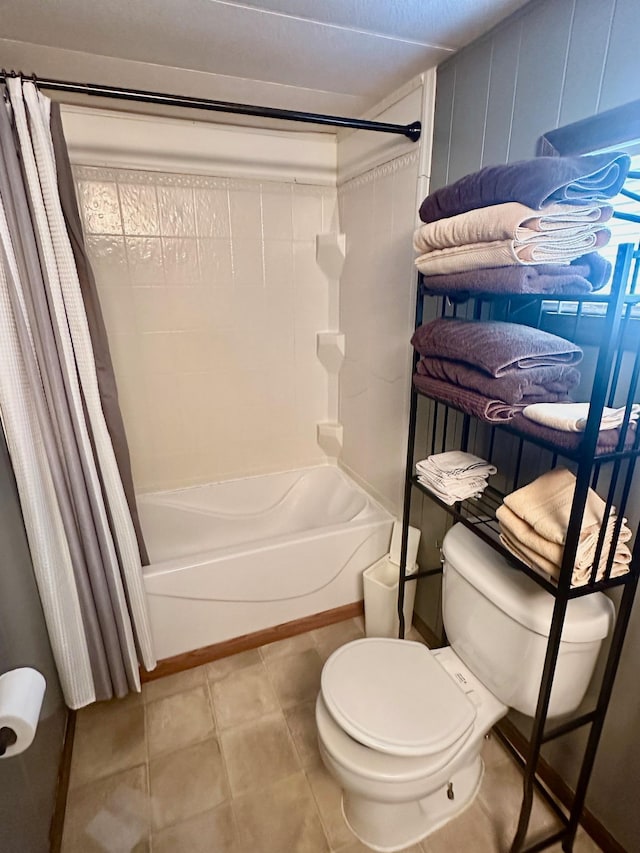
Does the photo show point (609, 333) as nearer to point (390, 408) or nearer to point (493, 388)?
point (493, 388)

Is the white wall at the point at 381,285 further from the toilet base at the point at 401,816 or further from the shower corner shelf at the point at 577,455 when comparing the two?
the toilet base at the point at 401,816

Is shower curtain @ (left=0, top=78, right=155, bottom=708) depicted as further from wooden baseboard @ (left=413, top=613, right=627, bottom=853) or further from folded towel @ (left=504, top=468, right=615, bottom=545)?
wooden baseboard @ (left=413, top=613, right=627, bottom=853)

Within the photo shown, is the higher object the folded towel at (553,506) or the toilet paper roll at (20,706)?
the folded towel at (553,506)

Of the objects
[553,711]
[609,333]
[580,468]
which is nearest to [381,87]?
[609,333]

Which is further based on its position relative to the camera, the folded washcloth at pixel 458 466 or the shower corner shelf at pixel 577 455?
the folded washcloth at pixel 458 466

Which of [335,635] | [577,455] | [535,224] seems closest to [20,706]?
[577,455]

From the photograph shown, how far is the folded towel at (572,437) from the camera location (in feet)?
2.87

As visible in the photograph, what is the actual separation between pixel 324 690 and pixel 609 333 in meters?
1.11

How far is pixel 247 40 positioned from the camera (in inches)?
53.4

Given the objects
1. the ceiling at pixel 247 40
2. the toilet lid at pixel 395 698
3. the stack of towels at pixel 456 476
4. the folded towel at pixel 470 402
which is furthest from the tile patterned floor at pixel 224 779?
the ceiling at pixel 247 40

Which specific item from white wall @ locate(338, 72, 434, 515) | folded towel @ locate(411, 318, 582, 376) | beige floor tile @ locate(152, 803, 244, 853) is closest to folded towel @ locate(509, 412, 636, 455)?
folded towel @ locate(411, 318, 582, 376)

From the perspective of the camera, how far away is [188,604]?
1767mm

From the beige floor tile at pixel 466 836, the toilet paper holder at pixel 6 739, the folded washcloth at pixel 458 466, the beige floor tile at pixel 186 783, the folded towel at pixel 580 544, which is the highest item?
the folded washcloth at pixel 458 466

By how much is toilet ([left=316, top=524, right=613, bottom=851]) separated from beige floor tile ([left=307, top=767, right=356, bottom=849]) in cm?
2
